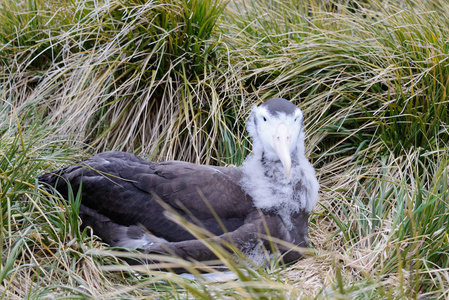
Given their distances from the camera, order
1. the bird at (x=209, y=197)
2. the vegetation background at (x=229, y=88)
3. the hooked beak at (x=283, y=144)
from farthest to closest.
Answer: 1. the vegetation background at (x=229, y=88)
2. the bird at (x=209, y=197)
3. the hooked beak at (x=283, y=144)

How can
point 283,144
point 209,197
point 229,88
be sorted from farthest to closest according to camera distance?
point 229,88, point 209,197, point 283,144

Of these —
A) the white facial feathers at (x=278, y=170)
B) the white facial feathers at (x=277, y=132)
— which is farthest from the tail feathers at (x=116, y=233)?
the white facial feathers at (x=277, y=132)

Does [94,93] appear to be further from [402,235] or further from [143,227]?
[402,235]

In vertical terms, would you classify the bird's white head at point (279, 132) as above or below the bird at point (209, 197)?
above

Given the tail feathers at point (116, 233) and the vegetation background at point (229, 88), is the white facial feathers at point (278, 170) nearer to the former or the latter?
the vegetation background at point (229, 88)

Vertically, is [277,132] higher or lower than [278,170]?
higher

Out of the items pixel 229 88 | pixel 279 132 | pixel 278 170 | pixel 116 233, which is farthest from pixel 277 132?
pixel 229 88

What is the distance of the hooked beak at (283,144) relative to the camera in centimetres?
292

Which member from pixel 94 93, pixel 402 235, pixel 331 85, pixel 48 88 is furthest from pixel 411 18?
pixel 48 88

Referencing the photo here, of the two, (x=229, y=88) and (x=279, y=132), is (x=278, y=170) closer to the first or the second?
(x=279, y=132)

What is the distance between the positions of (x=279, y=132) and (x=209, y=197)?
548 millimetres

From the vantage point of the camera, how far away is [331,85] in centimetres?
415

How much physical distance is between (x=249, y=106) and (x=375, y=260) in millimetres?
1769

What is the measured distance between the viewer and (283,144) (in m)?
2.97
